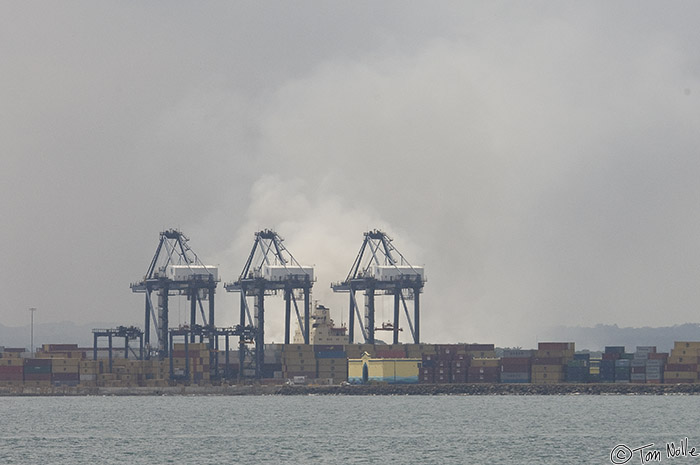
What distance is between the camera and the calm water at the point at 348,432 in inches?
4555

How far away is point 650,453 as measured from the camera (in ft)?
373

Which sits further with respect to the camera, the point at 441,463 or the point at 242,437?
the point at 242,437

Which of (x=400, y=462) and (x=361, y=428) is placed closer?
(x=400, y=462)

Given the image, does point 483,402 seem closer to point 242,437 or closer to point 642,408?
point 642,408

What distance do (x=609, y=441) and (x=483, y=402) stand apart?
7304cm

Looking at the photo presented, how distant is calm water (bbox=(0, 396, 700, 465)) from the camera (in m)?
116

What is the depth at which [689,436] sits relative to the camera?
13012 cm

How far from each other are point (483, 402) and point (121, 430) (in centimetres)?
6561

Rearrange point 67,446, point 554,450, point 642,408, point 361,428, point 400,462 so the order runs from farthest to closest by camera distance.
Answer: point 642,408, point 361,428, point 67,446, point 554,450, point 400,462

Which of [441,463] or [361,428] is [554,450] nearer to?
[441,463]

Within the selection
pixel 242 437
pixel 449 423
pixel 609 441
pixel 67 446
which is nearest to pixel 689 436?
pixel 609 441

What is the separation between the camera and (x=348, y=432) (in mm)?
139000

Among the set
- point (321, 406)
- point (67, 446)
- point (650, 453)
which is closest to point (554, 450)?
point (650, 453)

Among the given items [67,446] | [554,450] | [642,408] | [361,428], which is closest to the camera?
[554,450]
